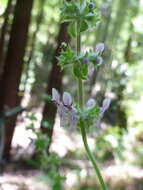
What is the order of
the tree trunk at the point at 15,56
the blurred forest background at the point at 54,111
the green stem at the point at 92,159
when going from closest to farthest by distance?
the green stem at the point at 92,159 → the blurred forest background at the point at 54,111 → the tree trunk at the point at 15,56

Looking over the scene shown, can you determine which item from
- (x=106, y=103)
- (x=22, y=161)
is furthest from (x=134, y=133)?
(x=106, y=103)

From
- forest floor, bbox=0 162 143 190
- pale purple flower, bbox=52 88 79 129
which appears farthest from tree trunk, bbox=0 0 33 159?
pale purple flower, bbox=52 88 79 129

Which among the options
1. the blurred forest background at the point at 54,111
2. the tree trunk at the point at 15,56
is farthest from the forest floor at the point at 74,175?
the tree trunk at the point at 15,56

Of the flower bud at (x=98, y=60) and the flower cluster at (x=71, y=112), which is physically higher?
the flower bud at (x=98, y=60)

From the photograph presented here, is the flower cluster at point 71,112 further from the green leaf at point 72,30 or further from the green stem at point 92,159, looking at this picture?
the green leaf at point 72,30

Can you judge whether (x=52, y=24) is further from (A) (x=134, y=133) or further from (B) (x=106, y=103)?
(B) (x=106, y=103)

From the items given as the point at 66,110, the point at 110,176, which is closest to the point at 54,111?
the point at 110,176

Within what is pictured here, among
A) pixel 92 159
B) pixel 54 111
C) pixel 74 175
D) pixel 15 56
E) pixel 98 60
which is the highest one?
pixel 15 56

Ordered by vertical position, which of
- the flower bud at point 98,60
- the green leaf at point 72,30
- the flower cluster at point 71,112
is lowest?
the flower cluster at point 71,112

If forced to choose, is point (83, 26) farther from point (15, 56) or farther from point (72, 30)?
point (15, 56)
